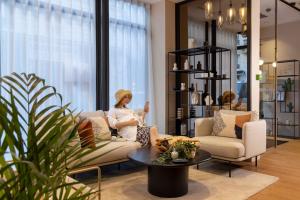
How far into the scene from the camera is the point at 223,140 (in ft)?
12.0

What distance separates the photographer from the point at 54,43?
13.3 ft

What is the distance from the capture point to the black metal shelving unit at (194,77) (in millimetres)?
4832

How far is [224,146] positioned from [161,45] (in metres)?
2.55

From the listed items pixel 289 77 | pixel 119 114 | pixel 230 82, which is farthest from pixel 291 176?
pixel 289 77

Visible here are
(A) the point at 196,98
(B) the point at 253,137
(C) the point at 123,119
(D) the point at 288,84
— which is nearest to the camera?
(B) the point at 253,137

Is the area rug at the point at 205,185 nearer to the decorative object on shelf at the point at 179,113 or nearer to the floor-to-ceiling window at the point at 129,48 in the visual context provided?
the decorative object on shelf at the point at 179,113

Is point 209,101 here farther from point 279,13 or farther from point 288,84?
point 279,13

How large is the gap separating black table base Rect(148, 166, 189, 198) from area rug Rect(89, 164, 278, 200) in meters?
0.07

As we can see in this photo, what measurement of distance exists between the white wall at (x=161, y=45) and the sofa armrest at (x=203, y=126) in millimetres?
1184

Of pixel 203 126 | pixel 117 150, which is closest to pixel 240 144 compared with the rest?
pixel 203 126

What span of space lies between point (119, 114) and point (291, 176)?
2472 millimetres

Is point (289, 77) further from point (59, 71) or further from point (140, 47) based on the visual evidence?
point (59, 71)

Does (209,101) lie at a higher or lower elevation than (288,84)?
lower

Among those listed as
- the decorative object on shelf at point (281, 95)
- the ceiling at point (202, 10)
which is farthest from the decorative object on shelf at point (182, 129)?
the decorative object on shelf at point (281, 95)
